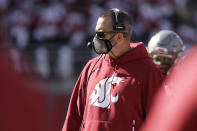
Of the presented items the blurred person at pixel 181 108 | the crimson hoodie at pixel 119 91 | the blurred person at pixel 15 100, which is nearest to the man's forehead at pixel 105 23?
the crimson hoodie at pixel 119 91

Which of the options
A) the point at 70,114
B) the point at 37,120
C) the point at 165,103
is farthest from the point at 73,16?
the point at 165,103

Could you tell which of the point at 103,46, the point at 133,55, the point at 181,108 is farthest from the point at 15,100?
the point at 181,108

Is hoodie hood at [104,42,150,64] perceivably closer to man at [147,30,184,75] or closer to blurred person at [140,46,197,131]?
man at [147,30,184,75]

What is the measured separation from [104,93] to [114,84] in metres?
0.09

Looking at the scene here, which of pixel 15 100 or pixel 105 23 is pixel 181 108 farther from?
pixel 15 100

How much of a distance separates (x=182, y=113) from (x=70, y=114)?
2564 millimetres

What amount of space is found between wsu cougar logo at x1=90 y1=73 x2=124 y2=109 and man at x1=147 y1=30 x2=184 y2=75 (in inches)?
47.4

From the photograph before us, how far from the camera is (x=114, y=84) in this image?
301 cm

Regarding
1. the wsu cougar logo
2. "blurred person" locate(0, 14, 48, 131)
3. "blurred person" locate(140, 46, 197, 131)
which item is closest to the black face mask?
the wsu cougar logo

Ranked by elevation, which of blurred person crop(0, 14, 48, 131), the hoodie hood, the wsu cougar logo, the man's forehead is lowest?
blurred person crop(0, 14, 48, 131)

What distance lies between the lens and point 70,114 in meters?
3.35

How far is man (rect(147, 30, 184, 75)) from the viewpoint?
4195 millimetres

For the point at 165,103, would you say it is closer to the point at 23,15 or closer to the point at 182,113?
the point at 182,113

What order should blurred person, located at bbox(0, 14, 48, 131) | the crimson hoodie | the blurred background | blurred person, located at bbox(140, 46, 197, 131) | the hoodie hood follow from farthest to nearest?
the blurred background
blurred person, located at bbox(0, 14, 48, 131)
the hoodie hood
the crimson hoodie
blurred person, located at bbox(140, 46, 197, 131)
